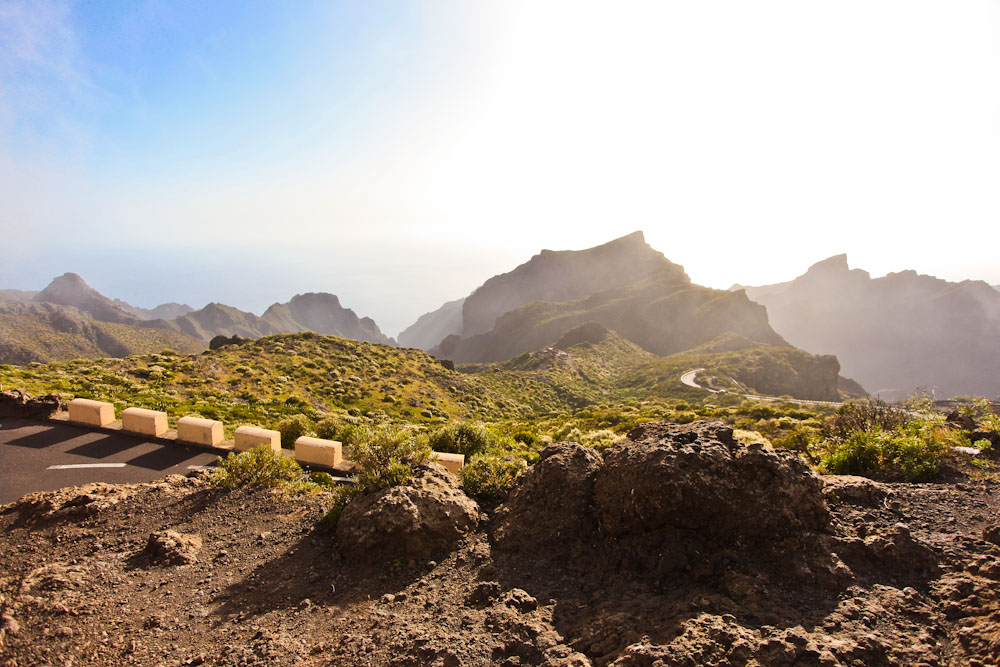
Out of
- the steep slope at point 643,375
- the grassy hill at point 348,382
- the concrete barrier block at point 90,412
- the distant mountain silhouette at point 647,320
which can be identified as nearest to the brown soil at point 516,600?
the concrete barrier block at point 90,412

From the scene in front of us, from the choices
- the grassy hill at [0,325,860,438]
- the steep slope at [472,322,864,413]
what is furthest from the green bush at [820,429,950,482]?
the steep slope at [472,322,864,413]

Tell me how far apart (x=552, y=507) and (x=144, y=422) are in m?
13.1

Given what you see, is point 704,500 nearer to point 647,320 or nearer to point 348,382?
point 348,382

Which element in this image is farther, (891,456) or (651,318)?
(651,318)

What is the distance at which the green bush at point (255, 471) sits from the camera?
346 inches

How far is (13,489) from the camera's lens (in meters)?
9.39

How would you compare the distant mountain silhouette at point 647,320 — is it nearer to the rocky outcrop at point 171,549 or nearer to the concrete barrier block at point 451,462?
the concrete barrier block at point 451,462

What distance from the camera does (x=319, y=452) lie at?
454 inches

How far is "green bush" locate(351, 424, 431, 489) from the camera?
7.39 metres

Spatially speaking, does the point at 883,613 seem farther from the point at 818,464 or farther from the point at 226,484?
the point at 226,484

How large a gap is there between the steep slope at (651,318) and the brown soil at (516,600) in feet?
416

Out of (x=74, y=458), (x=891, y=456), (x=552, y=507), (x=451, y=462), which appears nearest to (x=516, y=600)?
(x=552, y=507)

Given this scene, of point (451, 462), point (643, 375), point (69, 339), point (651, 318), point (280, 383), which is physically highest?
point (69, 339)

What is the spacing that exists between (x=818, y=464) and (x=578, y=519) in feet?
20.3
